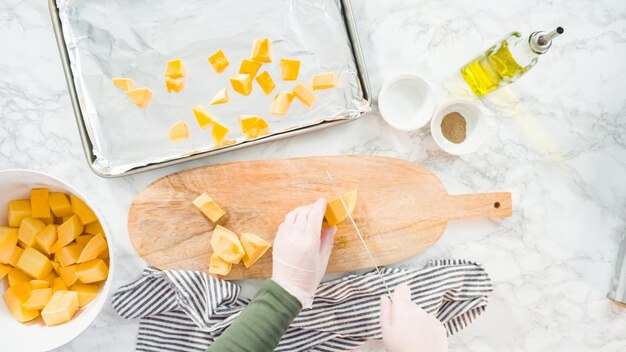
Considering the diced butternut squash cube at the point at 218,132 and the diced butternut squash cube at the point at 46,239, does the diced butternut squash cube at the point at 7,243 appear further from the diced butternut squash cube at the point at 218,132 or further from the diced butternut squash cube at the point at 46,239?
the diced butternut squash cube at the point at 218,132

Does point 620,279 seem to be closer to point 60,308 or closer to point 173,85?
point 173,85

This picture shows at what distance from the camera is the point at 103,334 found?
1252 millimetres

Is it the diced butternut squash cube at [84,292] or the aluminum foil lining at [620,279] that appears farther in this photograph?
the aluminum foil lining at [620,279]

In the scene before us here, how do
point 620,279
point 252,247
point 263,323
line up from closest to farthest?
1. point 263,323
2. point 252,247
3. point 620,279

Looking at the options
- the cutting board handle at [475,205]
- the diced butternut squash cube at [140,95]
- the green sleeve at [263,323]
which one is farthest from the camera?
the cutting board handle at [475,205]

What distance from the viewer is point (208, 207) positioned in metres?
1.20

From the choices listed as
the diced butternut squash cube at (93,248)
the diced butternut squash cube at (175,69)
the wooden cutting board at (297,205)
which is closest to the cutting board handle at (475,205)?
the wooden cutting board at (297,205)

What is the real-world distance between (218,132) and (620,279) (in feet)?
3.28

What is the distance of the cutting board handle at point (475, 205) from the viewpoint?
1263 millimetres

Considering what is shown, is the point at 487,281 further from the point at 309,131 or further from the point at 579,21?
the point at 579,21

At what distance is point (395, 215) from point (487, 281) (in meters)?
0.26

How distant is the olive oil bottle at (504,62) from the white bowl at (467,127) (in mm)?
61

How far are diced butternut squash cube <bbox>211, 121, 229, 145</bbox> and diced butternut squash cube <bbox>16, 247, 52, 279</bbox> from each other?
1.45 feet

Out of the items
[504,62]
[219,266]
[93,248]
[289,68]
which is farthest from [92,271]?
[504,62]
